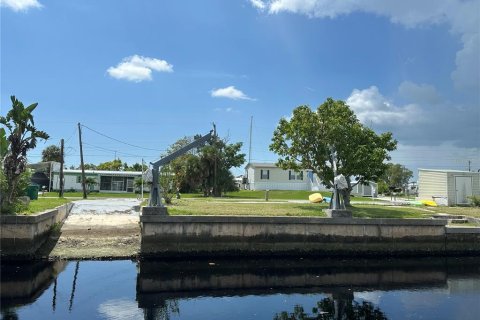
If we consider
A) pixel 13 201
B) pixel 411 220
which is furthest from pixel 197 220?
pixel 411 220

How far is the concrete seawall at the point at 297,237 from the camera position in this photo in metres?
14.9

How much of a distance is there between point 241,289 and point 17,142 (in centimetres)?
963

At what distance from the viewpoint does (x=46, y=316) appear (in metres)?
9.08

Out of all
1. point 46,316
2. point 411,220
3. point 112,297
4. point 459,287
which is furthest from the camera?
point 411,220

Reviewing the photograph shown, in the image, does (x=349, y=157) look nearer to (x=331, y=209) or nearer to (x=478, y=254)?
(x=331, y=209)

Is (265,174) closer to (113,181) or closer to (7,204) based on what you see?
(113,181)

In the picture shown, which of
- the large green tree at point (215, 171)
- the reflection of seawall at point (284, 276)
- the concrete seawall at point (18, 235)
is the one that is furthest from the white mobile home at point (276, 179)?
the concrete seawall at point (18, 235)

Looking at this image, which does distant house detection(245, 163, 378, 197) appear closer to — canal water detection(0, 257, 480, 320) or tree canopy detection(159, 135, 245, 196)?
tree canopy detection(159, 135, 245, 196)

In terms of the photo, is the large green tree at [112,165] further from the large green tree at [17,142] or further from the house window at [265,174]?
the large green tree at [17,142]

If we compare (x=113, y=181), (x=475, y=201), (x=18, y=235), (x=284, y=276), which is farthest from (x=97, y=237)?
(x=113, y=181)

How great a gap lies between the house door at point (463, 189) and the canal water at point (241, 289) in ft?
47.2

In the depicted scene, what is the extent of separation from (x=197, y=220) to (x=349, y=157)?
340 inches

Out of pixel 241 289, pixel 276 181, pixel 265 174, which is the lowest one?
pixel 241 289

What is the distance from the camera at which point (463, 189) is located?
28.7 m
